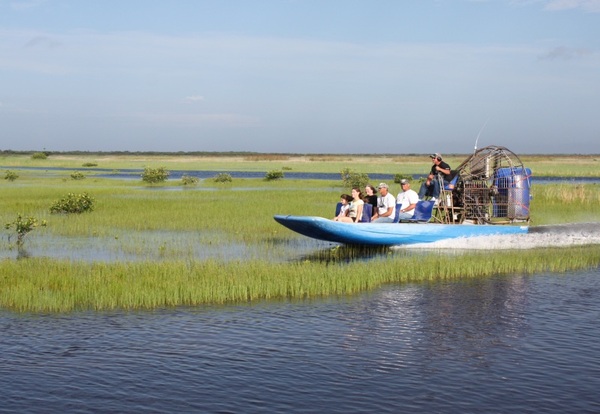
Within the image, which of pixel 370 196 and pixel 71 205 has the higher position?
pixel 370 196

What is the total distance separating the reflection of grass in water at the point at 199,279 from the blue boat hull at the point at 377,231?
1490 mm

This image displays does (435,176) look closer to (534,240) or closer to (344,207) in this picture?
(344,207)

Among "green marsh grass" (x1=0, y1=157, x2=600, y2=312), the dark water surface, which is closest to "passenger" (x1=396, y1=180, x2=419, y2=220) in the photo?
"green marsh grass" (x1=0, y1=157, x2=600, y2=312)

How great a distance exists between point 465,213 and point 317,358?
38.5 feet

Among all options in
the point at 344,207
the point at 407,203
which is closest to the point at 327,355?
the point at 344,207

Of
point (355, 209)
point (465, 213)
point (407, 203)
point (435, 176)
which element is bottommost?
point (465, 213)

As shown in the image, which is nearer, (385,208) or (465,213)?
(385,208)

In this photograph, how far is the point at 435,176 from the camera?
21016 millimetres

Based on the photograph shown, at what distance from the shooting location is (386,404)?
896 cm

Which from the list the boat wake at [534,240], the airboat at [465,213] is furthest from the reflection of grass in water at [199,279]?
the boat wake at [534,240]

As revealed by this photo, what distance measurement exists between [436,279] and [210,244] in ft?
23.3

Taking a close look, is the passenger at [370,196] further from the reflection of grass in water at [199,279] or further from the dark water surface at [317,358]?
the dark water surface at [317,358]

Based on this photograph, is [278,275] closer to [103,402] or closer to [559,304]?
[559,304]

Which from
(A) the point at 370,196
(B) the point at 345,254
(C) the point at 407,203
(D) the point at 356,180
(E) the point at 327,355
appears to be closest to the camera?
(E) the point at 327,355
